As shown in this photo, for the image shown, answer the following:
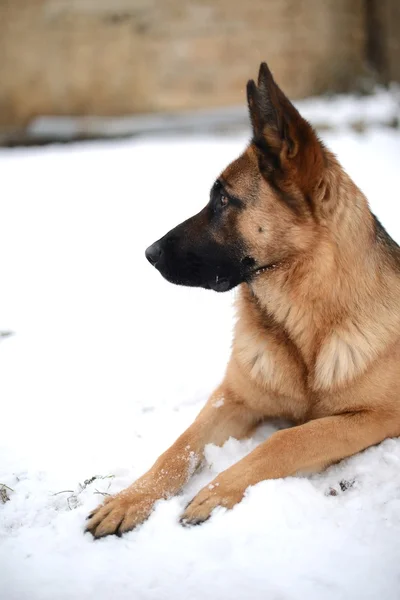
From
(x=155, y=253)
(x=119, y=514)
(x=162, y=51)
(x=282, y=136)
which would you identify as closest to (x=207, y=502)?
(x=119, y=514)

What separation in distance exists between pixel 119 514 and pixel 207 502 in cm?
38

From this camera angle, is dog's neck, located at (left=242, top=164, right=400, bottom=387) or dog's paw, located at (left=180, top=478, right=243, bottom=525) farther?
dog's neck, located at (left=242, top=164, right=400, bottom=387)

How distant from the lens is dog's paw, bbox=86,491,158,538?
238 centimetres

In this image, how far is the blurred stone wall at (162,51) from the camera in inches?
338

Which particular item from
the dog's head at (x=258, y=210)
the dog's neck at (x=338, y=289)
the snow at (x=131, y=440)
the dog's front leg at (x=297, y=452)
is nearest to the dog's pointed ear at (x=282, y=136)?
the dog's head at (x=258, y=210)

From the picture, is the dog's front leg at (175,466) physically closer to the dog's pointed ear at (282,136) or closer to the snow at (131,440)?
the snow at (131,440)

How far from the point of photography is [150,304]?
15.5ft

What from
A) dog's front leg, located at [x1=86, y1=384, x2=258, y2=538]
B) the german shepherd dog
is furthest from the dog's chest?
dog's front leg, located at [x1=86, y1=384, x2=258, y2=538]

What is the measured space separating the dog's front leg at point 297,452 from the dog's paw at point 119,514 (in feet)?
0.60

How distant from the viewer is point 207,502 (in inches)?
95.5

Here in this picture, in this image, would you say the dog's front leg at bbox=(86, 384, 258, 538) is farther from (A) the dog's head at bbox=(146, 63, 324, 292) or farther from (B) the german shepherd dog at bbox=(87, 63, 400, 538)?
(A) the dog's head at bbox=(146, 63, 324, 292)

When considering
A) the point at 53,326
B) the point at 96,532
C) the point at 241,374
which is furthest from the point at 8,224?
the point at 96,532

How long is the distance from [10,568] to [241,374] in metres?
1.38

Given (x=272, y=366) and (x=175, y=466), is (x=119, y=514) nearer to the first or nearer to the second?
(x=175, y=466)
